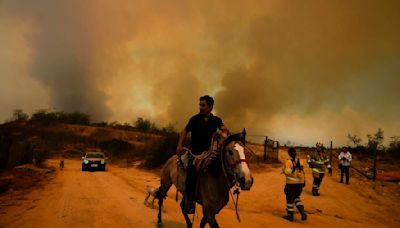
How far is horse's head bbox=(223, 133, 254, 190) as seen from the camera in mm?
4551

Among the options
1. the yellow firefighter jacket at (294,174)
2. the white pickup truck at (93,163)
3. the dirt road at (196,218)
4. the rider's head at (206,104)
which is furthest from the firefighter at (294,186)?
the white pickup truck at (93,163)

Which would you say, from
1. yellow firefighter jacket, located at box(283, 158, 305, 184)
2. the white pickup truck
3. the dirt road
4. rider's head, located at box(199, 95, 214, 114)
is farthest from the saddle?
the white pickup truck

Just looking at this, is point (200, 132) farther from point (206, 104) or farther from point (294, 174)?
point (294, 174)

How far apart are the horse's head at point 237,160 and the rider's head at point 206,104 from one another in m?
0.94

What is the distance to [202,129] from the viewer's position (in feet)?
19.3

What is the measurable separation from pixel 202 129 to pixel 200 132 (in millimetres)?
98

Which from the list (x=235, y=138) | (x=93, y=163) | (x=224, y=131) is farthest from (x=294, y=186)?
(x=93, y=163)

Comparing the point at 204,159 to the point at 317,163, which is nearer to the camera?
the point at 204,159

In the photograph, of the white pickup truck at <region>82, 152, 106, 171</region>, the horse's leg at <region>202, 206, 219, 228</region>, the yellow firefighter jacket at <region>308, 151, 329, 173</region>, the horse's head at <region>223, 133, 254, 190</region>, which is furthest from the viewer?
the white pickup truck at <region>82, 152, 106, 171</region>

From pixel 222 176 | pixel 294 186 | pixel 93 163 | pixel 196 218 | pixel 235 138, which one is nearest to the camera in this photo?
pixel 235 138

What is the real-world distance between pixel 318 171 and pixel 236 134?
10.6 metres

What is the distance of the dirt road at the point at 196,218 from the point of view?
25.8 feet

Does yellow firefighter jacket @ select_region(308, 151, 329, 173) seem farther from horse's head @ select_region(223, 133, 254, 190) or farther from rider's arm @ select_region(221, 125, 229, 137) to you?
horse's head @ select_region(223, 133, 254, 190)

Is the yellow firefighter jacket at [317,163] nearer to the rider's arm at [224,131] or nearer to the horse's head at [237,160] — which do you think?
the rider's arm at [224,131]
